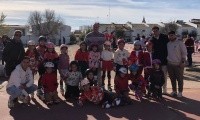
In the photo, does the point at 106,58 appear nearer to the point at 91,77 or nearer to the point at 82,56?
the point at 82,56

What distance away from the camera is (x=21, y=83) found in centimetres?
1058

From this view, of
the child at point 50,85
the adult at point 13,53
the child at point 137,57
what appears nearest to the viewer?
the adult at point 13,53

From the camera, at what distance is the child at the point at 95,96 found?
10.5 m

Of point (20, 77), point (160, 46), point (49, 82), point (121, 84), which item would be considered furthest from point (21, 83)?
point (160, 46)

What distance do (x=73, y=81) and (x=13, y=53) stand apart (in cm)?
172

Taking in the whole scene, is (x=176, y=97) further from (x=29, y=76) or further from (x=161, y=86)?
(x=29, y=76)

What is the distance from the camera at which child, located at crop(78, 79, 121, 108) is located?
10495 millimetres

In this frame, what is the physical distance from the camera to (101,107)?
1039 cm

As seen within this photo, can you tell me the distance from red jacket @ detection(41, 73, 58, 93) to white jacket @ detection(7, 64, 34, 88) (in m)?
0.38

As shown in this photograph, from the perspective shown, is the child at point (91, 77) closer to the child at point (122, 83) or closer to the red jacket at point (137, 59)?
the child at point (122, 83)

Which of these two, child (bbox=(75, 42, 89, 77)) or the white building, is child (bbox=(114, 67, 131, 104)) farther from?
the white building

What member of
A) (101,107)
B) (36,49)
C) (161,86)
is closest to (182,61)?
(161,86)

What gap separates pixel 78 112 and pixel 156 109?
6.02ft

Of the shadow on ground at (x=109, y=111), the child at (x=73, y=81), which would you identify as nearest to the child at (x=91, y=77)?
the child at (x=73, y=81)
